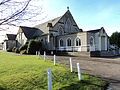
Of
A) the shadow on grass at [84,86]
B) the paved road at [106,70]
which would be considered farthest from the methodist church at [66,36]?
the shadow on grass at [84,86]

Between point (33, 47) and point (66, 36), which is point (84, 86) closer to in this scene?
point (33, 47)

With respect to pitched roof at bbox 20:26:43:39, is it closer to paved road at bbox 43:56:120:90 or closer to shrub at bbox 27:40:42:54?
shrub at bbox 27:40:42:54

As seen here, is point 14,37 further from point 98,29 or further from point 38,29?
point 98,29

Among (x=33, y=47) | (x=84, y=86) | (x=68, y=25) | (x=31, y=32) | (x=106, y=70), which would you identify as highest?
(x=68, y=25)

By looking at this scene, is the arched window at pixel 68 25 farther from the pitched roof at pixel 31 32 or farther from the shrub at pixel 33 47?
the shrub at pixel 33 47

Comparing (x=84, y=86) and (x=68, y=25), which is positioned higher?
(x=68, y=25)

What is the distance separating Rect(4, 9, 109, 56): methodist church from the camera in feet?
141

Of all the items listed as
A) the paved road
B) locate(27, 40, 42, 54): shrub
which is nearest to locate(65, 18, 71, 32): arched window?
locate(27, 40, 42, 54): shrub

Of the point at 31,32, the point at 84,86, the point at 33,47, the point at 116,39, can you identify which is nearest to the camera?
the point at 84,86

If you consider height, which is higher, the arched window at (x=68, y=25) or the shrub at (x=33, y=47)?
the arched window at (x=68, y=25)

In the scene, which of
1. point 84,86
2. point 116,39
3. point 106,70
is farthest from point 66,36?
point 84,86

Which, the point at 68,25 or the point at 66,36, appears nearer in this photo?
the point at 66,36

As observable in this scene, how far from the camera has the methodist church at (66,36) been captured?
4309 cm

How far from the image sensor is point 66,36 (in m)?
47.8
